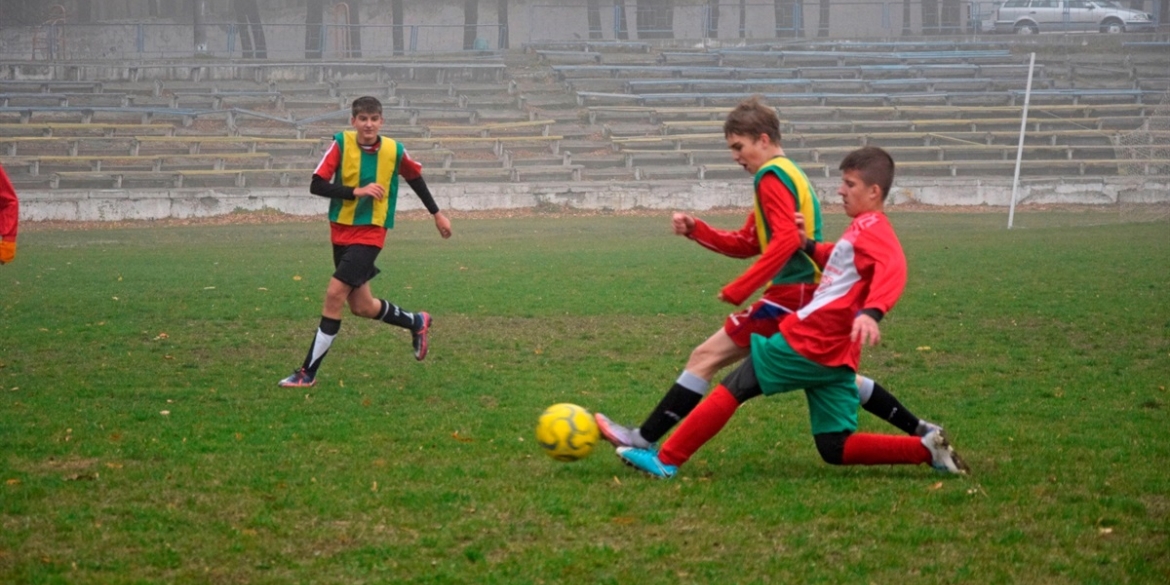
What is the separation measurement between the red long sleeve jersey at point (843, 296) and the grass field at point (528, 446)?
58cm

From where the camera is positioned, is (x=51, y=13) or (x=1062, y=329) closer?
(x=1062, y=329)

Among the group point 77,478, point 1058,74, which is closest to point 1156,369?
point 77,478

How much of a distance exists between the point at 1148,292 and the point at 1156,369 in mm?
4469

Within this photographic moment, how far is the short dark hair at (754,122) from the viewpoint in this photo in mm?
5566

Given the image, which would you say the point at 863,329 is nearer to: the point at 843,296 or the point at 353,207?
the point at 843,296

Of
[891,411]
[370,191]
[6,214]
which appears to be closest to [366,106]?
[370,191]

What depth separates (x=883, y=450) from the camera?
5.46 metres

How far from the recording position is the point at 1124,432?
6516 millimetres

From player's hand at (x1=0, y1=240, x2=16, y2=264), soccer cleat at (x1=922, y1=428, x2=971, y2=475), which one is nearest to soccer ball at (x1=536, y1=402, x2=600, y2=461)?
soccer cleat at (x1=922, y1=428, x2=971, y2=475)

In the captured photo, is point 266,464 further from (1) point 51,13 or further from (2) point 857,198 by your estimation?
(1) point 51,13

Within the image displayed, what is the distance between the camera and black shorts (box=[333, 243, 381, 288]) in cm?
827

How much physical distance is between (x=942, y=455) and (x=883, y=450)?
26 centimetres

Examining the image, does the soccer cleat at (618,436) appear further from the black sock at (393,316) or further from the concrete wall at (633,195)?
the concrete wall at (633,195)

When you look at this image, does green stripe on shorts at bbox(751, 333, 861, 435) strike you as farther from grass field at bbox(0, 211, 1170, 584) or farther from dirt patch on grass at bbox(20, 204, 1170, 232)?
dirt patch on grass at bbox(20, 204, 1170, 232)
